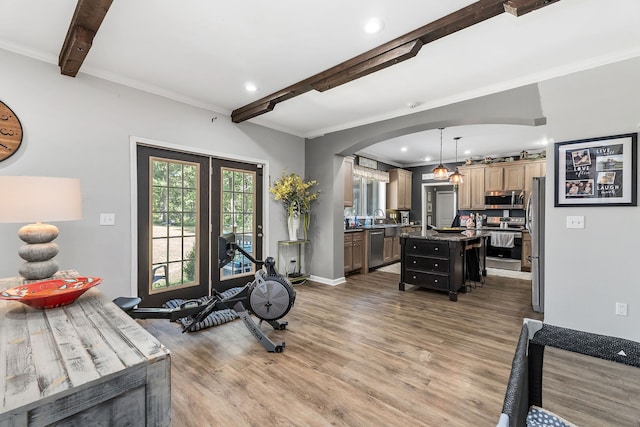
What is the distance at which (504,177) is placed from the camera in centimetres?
647

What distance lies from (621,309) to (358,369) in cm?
252

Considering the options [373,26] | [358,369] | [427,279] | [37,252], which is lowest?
[358,369]

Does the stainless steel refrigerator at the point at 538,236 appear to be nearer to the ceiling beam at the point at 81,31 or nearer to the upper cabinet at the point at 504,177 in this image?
the upper cabinet at the point at 504,177

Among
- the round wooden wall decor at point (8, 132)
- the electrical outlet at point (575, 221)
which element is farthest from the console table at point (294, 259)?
the electrical outlet at point (575, 221)

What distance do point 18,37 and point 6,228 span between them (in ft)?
5.35

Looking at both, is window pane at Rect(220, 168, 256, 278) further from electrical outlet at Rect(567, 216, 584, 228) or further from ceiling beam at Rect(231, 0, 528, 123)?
electrical outlet at Rect(567, 216, 584, 228)

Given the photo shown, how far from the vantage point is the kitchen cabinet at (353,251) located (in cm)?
→ 546

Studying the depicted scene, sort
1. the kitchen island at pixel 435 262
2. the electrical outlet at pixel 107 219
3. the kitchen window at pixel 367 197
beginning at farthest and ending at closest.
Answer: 1. the kitchen window at pixel 367 197
2. the kitchen island at pixel 435 262
3. the electrical outlet at pixel 107 219

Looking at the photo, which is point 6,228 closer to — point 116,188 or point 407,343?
point 116,188

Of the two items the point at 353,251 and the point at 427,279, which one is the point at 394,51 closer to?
the point at 427,279

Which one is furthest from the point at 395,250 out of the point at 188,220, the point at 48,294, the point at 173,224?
the point at 48,294

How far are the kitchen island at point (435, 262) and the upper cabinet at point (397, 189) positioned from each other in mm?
3168

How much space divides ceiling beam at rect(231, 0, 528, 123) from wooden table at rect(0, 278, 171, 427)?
2.61 m

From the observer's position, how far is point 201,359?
7.91 feet
